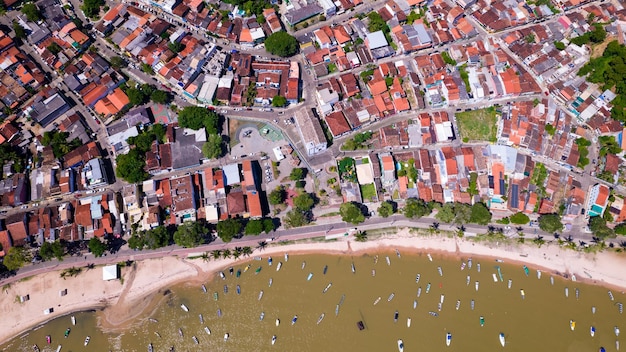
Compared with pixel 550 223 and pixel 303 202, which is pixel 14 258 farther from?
pixel 550 223

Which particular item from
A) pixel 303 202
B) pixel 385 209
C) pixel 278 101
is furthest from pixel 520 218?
pixel 278 101

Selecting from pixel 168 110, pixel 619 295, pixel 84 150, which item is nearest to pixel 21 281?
pixel 84 150

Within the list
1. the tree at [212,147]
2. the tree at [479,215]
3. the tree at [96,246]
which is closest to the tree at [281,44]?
the tree at [212,147]

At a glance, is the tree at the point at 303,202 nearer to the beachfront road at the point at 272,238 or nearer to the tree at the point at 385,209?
the beachfront road at the point at 272,238

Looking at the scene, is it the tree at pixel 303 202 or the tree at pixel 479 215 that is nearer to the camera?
the tree at pixel 303 202

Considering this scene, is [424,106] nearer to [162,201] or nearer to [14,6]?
[162,201]
